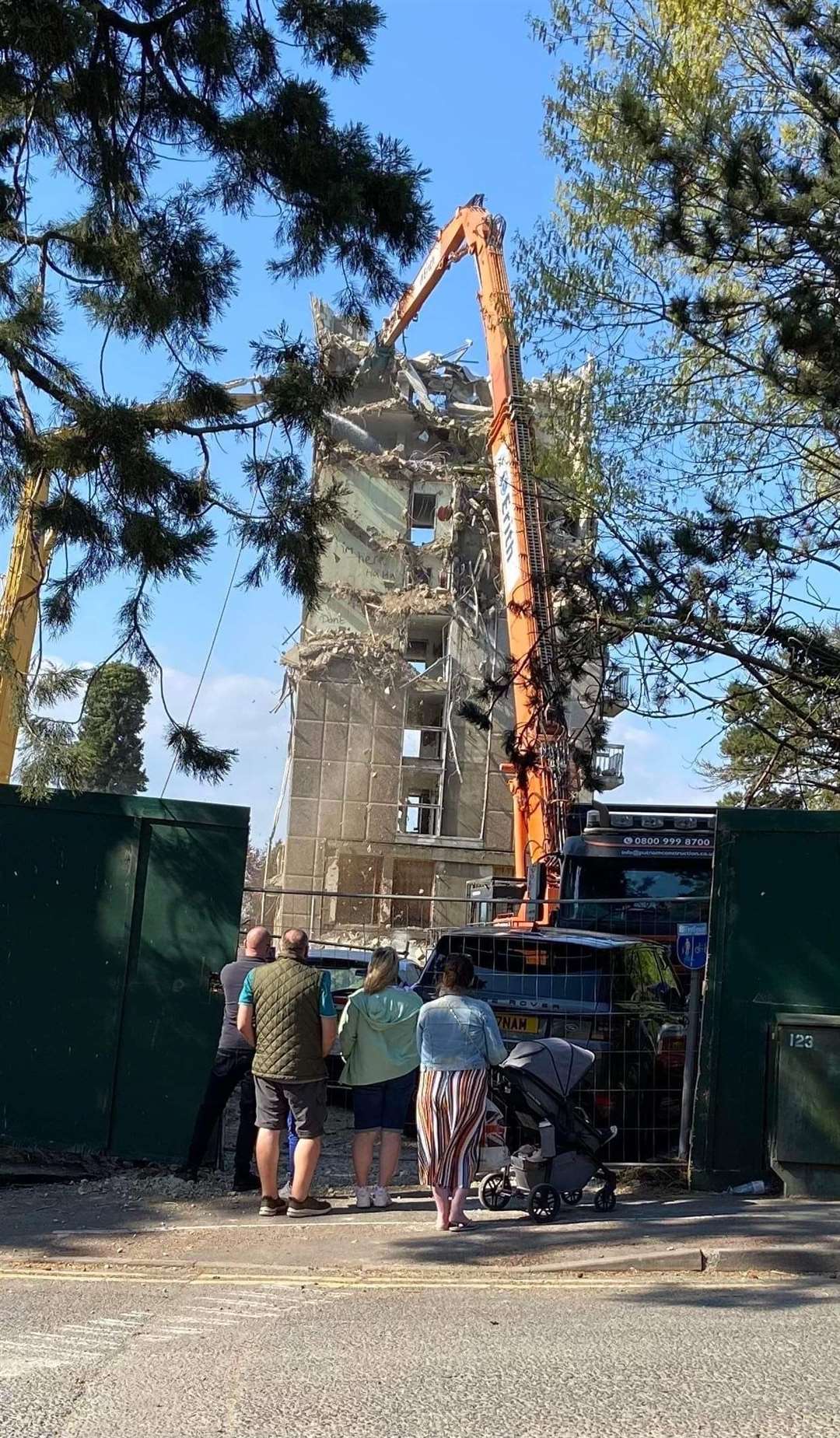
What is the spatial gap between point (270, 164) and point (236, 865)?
15.7 ft

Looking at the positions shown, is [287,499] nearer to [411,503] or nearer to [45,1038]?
[45,1038]

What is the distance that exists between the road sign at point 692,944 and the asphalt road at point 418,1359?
3135 mm

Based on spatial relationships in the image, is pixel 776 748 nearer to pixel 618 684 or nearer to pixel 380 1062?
pixel 618 684

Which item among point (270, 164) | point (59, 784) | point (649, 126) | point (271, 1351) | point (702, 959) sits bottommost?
point (271, 1351)

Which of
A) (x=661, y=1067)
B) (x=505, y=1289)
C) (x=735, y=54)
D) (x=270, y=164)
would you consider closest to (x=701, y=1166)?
(x=661, y=1067)

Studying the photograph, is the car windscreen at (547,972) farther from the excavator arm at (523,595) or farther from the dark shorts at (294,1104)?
the excavator arm at (523,595)

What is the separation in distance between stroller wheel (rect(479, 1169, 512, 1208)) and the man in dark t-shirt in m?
1.62

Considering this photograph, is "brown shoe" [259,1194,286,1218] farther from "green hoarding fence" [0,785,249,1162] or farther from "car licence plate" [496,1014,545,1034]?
"car licence plate" [496,1014,545,1034]

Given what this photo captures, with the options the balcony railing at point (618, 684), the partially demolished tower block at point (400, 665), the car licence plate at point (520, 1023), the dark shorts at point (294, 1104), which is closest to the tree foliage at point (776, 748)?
the balcony railing at point (618, 684)

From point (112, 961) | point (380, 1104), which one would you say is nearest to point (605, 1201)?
point (380, 1104)

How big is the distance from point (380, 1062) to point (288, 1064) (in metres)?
0.69

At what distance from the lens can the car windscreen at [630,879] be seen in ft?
50.5

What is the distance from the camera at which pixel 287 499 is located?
32.0 feet

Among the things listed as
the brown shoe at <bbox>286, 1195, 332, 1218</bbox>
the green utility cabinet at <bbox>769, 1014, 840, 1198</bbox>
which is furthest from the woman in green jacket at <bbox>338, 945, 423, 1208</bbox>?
the green utility cabinet at <bbox>769, 1014, 840, 1198</bbox>
